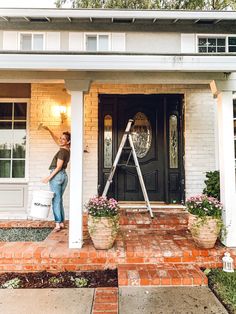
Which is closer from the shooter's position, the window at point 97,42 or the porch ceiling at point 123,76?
the porch ceiling at point 123,76

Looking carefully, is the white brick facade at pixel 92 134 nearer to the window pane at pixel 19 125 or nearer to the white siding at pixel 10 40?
the window pane at pixel 19 125

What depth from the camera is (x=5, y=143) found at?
4879 mm

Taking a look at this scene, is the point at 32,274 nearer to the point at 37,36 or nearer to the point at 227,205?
the point at 227,205

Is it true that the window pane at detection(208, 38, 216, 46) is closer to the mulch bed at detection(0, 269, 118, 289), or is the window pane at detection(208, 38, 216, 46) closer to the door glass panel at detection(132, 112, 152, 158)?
the door glass panel at detection(132, 112, 152, 158)

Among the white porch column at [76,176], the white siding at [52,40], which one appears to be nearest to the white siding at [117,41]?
the white siding at [52,40]

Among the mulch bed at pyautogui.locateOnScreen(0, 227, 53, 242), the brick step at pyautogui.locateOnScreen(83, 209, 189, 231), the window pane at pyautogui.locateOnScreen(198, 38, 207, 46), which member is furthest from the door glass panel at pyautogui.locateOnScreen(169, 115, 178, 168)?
the mulch bed at pyautogui.locateOnScreen(0, 227, 53, 242)

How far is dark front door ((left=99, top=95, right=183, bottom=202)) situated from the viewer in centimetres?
486

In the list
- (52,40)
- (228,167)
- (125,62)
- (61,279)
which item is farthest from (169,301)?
(52,40)

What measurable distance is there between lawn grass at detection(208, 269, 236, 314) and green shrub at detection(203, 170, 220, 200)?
1.50 m

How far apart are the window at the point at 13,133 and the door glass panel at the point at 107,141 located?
158 centimetres

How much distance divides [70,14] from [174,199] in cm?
407

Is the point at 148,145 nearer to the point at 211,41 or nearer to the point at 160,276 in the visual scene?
the point at 211,41

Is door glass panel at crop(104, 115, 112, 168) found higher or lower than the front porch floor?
higher

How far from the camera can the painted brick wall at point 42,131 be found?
4773mm
